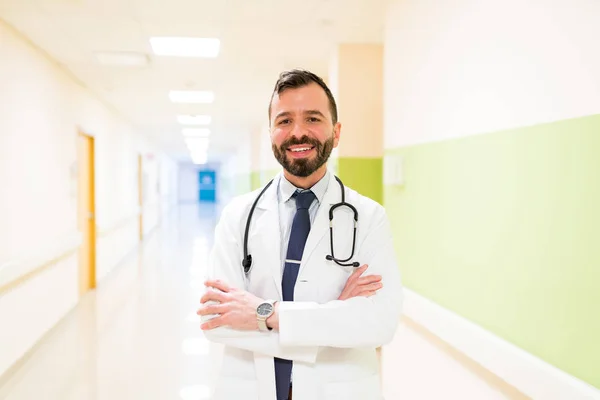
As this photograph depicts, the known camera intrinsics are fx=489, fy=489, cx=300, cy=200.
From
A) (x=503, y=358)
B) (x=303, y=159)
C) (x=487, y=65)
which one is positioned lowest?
(x=503, y=358)

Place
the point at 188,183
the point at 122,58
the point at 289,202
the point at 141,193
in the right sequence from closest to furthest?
1. the point at 289,202
2. the point at 122,58
3. the point at 141,193
4. the point at 188,183

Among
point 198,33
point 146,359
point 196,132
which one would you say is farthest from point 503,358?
point 196,132

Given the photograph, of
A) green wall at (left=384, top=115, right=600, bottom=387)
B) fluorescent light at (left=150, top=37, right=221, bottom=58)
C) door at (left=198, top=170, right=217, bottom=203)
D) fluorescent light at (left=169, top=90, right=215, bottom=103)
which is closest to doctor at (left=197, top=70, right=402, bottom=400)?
green wall at (left=384, top=115, right=600, bottom=387)

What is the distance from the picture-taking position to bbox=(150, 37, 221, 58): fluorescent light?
14.7 feet

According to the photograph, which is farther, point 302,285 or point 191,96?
point 191,96

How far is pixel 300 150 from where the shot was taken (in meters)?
1.42

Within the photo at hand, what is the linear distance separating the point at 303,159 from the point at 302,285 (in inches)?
14.4

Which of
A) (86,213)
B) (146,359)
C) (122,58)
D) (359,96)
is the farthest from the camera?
(86,213)

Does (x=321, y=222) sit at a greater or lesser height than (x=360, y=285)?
greater

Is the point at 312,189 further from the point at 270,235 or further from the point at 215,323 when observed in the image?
the point at 215,323

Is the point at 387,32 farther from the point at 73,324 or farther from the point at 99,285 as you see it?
the point at 99,285

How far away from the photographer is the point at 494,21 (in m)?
2.11

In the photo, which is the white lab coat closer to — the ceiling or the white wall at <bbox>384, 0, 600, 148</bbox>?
the white wall at <bbox>384, 0, 600, 148</bbox>

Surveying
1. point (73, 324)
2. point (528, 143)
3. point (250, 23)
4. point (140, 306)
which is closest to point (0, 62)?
point (250, 23)
